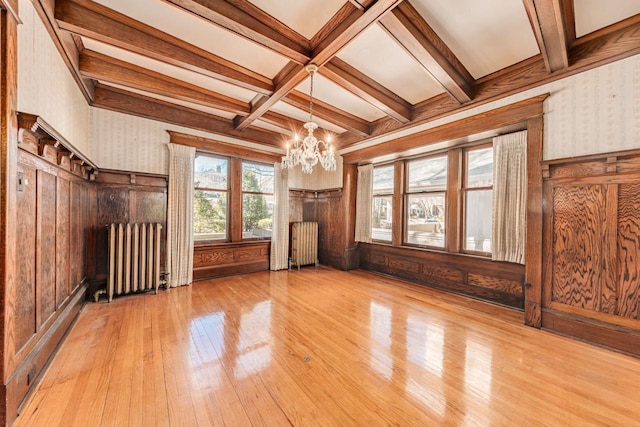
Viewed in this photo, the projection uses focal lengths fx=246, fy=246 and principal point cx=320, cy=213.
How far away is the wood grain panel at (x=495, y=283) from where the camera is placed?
3.39m

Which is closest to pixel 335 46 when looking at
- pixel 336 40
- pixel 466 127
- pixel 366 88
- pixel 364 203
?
pixel 336 40

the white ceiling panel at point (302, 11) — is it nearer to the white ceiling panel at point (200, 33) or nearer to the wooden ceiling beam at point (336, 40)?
the wooden ceiling beam at point (336, 40)

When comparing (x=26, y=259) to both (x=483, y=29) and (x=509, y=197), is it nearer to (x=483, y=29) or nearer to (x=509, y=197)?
(x=483, y=29)

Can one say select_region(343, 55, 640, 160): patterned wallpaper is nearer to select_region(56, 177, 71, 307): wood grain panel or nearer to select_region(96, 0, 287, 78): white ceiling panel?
select_region(96, 0, 287, 78): white ceiling panel

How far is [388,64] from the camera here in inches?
115

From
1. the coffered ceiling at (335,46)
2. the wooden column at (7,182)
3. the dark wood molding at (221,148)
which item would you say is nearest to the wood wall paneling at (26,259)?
the wooden column at (7,182)

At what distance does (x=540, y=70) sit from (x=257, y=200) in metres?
4.88

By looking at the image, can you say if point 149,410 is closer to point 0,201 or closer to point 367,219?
point 0,201

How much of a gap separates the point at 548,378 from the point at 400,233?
313 centimetres

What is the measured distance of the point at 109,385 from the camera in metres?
1.82

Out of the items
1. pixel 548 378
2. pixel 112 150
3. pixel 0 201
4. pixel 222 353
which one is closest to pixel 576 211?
pixel 548 378

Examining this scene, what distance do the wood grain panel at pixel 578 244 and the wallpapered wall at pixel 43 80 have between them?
4894 mm

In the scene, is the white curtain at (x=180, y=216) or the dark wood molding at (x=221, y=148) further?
the dark wood molding at (x=221, y=148)

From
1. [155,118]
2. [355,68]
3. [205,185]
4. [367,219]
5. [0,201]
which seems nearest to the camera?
[0,201]
